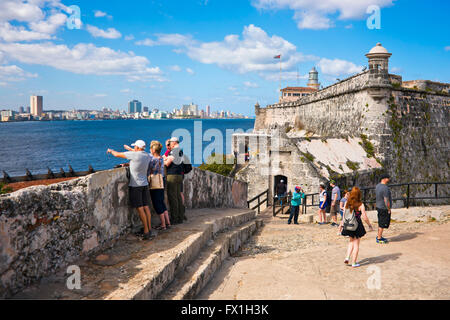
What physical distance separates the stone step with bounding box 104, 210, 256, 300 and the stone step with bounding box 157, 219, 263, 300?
0.08 m

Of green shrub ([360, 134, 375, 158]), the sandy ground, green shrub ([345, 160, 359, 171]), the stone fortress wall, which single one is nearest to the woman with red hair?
the sandy ground

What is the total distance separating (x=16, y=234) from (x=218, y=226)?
4.02 meters

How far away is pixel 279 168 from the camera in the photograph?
16.2m

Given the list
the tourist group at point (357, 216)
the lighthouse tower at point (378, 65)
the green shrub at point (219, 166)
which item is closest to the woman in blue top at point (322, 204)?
the tourist group at point (357, 216)

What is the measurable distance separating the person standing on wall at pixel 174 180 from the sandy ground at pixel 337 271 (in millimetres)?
1322

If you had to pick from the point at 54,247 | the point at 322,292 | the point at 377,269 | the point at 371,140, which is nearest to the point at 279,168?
the point at 371,140

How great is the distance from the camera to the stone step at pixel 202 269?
3637mm

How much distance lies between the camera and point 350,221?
17.7 ft

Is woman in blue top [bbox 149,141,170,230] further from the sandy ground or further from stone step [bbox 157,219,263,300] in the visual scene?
the sandy ground

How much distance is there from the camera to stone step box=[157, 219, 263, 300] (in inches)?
143

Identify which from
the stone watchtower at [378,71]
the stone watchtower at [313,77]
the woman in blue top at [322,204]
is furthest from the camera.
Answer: the stone watchtower at [313,77]

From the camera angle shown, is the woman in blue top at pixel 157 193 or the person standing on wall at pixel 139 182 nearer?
the person standing on wall at pixel 139 182

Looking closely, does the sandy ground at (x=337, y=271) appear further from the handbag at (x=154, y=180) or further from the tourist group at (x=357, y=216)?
the handbag at (x=154, y=180)
